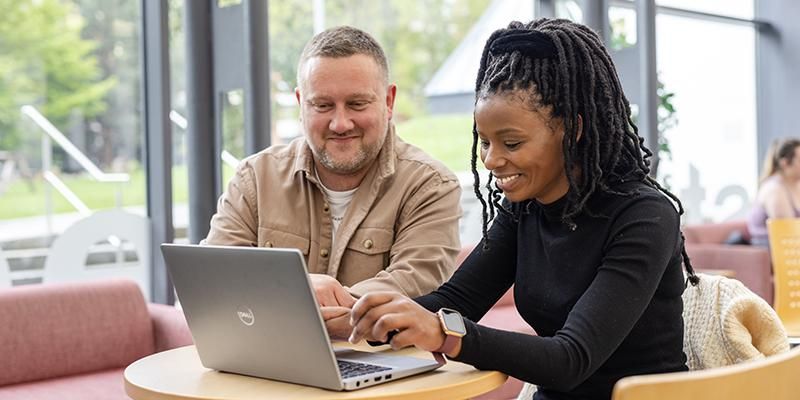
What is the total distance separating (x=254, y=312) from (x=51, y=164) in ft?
9.21

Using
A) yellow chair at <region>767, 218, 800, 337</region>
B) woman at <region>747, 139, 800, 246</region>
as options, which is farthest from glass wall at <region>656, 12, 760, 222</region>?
yellow chair at <region>767, 218, 800, 337</region>

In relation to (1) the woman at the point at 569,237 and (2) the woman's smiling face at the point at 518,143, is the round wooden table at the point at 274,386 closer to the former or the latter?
(1) the woman at the point at 569,237

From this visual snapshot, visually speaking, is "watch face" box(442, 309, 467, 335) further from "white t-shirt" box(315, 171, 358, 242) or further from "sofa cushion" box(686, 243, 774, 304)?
"sofa cushion" box(686, 243, 774, 304)

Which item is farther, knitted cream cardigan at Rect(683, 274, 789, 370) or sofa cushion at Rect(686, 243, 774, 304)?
sofa cushion at Rect(686, 243, 774, 304)

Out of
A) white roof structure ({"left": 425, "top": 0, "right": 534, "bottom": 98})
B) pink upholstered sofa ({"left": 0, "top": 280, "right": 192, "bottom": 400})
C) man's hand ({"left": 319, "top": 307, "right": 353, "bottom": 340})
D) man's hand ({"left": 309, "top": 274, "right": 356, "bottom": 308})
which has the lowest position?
pink upholstered sofa ({"left": 0, "top": 280, "right": 192, "bottom": 400})

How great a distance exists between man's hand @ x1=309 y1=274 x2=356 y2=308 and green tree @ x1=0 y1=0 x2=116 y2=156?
2.48 meters

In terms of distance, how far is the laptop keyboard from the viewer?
1716mm

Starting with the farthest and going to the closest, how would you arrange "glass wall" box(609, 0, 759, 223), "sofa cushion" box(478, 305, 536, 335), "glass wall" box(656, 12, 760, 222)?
"glass wall" box(656, 12, 760, 222)
"glass wall" box(609, 0, 759, 223)
"sofa cushion" box(478, 305, 536, 335)

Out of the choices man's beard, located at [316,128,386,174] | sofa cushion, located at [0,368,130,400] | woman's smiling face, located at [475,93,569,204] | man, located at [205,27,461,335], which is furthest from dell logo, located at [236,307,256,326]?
sofa cushion, located at [0,368,130,400]

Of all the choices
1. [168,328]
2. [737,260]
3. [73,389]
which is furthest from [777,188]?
[73,389]

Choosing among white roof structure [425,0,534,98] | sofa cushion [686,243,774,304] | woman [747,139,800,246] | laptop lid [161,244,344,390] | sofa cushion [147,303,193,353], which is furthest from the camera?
woman [747,139,800,246]

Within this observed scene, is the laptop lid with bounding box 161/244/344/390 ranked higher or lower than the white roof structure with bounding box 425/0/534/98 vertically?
lower

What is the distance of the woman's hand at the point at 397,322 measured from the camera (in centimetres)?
161

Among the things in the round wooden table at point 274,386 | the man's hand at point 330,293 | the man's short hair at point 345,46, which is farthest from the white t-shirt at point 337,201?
the round wooden table at point 274,386
